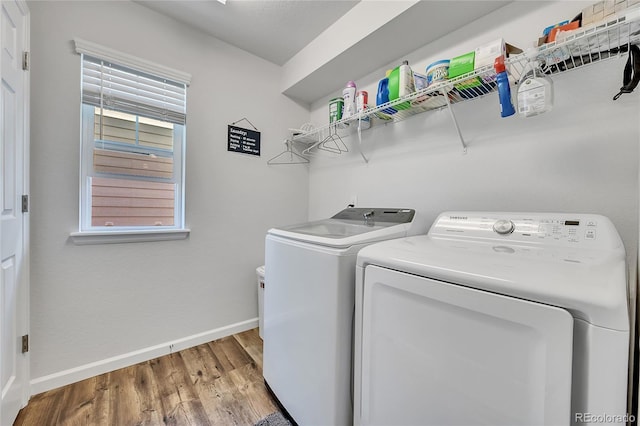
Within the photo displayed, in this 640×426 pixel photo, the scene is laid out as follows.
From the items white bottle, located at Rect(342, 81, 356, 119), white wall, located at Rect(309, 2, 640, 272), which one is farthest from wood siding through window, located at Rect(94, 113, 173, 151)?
white wall, located at Rect(309, 2, 640, 272)

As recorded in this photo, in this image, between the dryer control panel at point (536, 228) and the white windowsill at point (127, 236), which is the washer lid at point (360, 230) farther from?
the white windowsill at point (127, 236)

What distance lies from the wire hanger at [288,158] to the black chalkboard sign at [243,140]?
0.64 feet

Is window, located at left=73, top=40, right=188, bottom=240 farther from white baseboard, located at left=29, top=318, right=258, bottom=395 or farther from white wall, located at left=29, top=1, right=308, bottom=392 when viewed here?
white baseboard, located at left=29, top=318, right=258, bottom=395

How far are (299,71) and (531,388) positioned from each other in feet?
7.86

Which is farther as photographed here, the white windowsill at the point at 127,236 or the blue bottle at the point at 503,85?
the white windowsill at the point at 127,236

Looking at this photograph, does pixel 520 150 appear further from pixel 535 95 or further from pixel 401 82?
pixel 401 82

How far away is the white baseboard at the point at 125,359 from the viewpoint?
4.92 ft

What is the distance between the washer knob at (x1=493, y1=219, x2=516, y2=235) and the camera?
107 cm

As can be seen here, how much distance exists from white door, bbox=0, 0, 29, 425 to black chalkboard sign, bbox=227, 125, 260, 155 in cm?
114

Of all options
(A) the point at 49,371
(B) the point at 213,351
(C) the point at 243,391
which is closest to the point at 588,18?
(C) the point at 243,391

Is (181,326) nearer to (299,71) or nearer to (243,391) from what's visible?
(243,391)

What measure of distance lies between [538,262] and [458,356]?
35cm

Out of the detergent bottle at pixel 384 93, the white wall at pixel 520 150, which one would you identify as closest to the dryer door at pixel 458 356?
the white wall at pixel 520 150

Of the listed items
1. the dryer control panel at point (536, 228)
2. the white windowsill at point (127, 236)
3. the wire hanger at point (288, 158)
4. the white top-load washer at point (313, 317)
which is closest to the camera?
the dryer control panel at point (536, 228)
